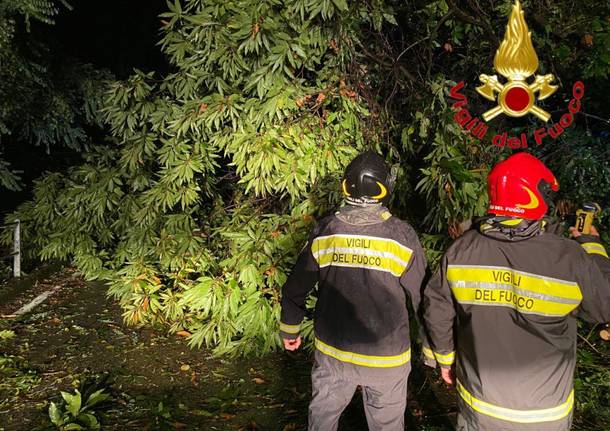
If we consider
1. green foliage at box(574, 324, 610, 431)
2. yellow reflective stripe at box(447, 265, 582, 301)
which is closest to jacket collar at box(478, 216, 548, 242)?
yellow reflective stripe at box(447, 265, 582, 301)

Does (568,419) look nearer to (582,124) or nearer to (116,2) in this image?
(582,124)

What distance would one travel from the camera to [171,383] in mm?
4555

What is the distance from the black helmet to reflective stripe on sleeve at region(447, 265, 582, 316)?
0.59 meters

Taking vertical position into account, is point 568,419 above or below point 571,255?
below

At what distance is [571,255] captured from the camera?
2.11m

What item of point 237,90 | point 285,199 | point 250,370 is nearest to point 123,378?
point 250,370

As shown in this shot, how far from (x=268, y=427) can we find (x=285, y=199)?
8.14 feet

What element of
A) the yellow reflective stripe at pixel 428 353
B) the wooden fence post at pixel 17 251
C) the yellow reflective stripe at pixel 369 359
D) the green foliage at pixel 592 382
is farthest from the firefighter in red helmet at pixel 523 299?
the wooden fence post at pixel 17 251

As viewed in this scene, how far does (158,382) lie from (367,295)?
9.03ft

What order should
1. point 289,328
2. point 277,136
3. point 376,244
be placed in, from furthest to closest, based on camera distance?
point 277,136, point 289,328, point 376,244

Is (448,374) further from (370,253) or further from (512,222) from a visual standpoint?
(512,222)

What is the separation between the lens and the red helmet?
215 cm

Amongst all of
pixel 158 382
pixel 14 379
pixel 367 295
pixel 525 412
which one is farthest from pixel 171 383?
pixel 525 412

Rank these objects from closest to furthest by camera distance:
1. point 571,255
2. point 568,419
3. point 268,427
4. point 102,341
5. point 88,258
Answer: point 571,255 → point 568,419 → point 268,427 → point 102,341 → point 88,258
